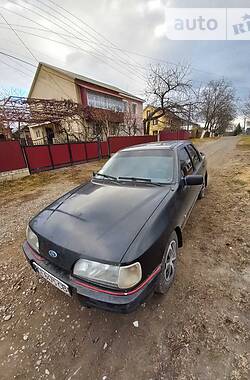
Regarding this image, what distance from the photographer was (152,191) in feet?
7.36

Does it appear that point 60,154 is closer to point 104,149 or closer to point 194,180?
point 104,149

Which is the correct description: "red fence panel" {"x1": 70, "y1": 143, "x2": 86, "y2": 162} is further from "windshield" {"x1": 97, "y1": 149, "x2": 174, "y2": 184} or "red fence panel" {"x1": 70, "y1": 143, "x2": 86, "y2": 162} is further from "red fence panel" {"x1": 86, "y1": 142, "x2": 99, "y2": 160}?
"windshield" {"x1": 97, "y1": 149, "x2": 174, "y2": 184}

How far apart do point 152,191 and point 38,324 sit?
1.89m

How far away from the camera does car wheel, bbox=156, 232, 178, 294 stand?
190cm

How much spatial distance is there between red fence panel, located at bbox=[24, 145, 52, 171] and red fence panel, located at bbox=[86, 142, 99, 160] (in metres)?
2.99

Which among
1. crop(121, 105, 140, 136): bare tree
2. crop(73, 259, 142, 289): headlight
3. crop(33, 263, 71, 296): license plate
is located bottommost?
crop(33, 263, 71, 296): license plate

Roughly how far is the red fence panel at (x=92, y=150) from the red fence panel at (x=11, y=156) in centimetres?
443

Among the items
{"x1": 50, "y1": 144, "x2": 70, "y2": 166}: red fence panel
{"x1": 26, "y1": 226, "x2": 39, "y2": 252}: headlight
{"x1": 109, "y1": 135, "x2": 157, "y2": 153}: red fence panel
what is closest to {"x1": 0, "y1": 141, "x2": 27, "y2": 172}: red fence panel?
{"x1": 50, "y1": 144, "x2": 70, "y2": 166}: red fence panel

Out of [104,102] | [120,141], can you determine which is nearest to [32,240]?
[120,141]

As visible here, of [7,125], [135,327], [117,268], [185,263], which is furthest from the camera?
A: [7,125]

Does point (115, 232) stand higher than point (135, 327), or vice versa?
point (115, 232)

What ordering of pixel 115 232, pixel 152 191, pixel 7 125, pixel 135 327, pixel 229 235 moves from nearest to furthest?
pixel 115 232
pixel 135 327
pixel 152 191
pixel 229 235
pixel 7 125

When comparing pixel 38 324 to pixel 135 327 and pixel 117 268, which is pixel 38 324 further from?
pixel 117 268

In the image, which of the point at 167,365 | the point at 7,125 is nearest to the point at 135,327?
the point at 167,365
